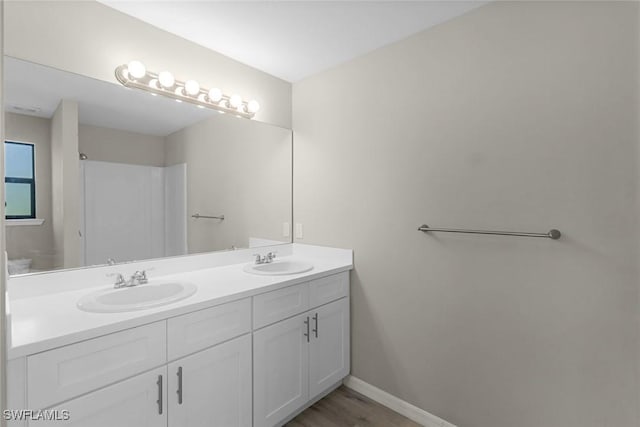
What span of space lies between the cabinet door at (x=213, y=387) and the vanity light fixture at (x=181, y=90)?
4.66 feet

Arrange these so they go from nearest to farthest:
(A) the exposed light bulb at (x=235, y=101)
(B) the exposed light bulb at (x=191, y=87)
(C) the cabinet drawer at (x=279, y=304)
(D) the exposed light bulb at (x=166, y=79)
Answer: (C) the cabinet drawer at (x=279, y=304), (D) the exposed light bulb at (x=166, y=79), (B) the exposed light bulb at (x=191, y=87), (A) the exposed light bulb at (x=235, y=101)

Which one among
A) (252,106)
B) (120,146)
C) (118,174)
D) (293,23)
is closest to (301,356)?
(118,174)

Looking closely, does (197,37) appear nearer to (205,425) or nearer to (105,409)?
(105,409)

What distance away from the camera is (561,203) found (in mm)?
1439

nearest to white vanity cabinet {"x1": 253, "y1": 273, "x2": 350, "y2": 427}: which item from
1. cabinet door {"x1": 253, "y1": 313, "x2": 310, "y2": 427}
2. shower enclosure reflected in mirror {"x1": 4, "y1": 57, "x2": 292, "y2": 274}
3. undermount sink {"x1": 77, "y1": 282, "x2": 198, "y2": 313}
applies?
cabinet door {"x1": 253, "y1": 313, "x2": 310, "y2": 427}

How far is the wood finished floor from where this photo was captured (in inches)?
73.9

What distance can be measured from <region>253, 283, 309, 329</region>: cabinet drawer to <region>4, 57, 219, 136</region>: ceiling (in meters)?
1.17

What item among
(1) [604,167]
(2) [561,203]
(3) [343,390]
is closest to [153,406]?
(3) [343,390]

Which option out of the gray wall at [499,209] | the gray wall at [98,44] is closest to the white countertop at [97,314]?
the gray wall at [499,209]

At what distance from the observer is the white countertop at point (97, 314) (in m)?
1.05

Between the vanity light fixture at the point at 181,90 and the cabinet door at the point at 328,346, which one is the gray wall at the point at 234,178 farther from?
the cabinet door at the point at 328,346

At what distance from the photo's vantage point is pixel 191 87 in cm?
192

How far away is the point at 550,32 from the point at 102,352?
226 cm

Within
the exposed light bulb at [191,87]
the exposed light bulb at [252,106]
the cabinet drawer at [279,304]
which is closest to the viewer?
the cabinet drawer at [279,304]
